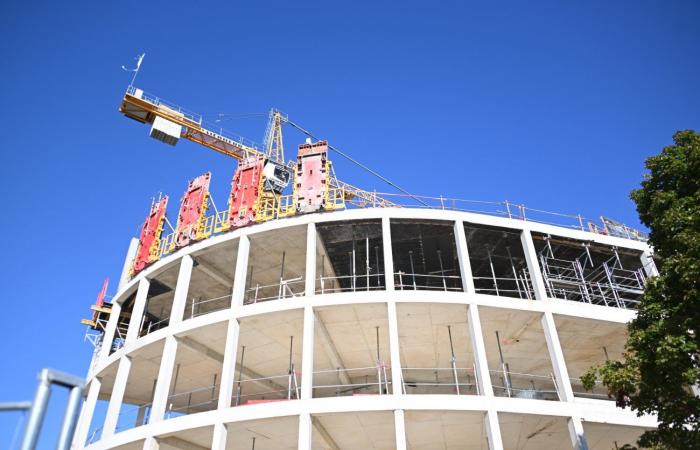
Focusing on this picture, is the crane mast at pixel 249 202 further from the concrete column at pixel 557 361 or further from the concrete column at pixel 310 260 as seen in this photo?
the concrete column at pixel 557 361

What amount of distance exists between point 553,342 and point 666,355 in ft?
31.0

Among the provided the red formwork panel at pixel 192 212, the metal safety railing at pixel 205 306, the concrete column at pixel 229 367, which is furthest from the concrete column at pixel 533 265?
the metal safety railing at pixel 205 306

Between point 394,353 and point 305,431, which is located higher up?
point 394,353

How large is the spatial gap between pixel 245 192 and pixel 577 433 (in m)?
19.7

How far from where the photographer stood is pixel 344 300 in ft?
72.9

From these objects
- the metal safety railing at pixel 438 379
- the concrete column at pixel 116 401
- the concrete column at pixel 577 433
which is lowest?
the concrete column at pixel 577 433

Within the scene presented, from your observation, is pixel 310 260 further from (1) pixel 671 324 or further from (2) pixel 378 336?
(1) pixel 671 324

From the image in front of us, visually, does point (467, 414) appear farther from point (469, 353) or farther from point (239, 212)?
point (239, 212)

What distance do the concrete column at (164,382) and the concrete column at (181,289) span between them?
3.60 ft

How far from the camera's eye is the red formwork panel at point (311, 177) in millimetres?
25812

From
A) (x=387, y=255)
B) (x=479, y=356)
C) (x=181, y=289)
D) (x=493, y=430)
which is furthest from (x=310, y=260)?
(x=493, y=430)

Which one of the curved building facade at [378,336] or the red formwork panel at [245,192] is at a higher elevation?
the red formwork panel at [245,192]

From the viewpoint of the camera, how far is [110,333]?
2898cm

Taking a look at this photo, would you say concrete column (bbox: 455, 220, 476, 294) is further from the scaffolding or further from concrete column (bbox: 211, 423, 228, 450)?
concrete column (bbox: 211, 423, 228, 450)
